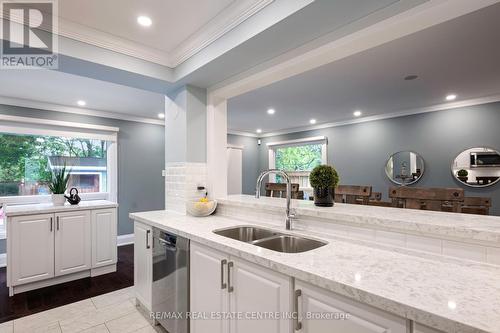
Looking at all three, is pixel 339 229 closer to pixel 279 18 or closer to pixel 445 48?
pixel 279 18

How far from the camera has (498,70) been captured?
9.41 ft

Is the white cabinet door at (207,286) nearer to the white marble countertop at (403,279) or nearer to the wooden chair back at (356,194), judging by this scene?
the white marble countertop at (403,279)

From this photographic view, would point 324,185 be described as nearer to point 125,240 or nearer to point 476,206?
point 476,206

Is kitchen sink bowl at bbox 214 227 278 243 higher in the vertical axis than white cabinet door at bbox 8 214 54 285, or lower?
higher

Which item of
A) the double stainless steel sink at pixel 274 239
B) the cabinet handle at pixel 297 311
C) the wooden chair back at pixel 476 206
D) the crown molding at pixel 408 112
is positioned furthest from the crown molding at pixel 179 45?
the crown molding at pixel 408 112

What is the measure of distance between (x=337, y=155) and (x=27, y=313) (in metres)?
5.53

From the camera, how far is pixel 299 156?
22.4 ft

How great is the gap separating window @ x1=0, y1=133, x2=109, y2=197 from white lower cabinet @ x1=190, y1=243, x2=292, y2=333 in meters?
2.91

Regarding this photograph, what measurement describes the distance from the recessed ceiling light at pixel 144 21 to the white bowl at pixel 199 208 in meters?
1.58

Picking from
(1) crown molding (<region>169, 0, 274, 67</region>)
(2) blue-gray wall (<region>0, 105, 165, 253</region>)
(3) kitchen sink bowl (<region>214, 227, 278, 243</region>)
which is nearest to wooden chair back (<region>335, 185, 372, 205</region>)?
(3) kitchen sink bowl (<region>214, 227, 278, 243</region>)

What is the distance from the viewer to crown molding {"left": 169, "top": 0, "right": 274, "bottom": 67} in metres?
1.73

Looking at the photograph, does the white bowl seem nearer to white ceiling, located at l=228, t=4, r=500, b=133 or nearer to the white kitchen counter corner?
the white kitchen counter corner

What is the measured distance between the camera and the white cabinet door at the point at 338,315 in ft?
2.86

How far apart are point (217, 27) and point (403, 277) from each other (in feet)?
6.68
